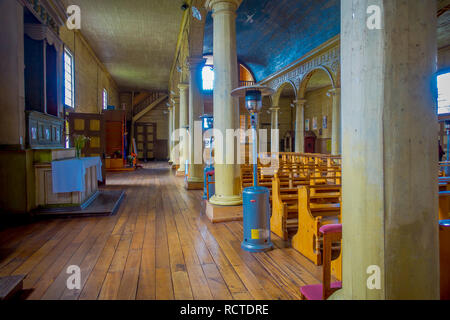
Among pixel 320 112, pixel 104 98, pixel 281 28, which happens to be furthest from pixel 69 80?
pixel 320 112

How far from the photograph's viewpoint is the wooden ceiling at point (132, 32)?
935 centimetres

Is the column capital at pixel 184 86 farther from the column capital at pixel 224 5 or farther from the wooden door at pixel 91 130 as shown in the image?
the column capital at pixel 224 5

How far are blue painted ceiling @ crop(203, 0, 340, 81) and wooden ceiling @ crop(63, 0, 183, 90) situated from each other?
2.24 meters

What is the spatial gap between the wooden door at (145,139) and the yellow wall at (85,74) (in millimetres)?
6173

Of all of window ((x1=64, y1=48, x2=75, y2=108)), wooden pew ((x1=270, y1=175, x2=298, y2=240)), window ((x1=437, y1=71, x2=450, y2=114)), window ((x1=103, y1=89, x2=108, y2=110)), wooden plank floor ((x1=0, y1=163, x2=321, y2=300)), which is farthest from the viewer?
window ((x1=103, y1=89, x2=108, y2=110))

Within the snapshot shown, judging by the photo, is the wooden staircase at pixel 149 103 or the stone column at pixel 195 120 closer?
the stone column at pixel 195 120

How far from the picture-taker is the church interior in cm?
144

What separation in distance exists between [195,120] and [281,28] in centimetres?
794

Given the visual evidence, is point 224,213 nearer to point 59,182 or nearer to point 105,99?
point 59,182

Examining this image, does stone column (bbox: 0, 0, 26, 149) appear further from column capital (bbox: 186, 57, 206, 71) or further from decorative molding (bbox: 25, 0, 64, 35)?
column capital (bbox: 186, 57, 206, 71)

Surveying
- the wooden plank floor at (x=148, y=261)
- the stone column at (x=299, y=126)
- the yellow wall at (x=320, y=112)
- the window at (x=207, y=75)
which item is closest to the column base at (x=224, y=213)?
the wooden plank floor at (x=148, y=261)

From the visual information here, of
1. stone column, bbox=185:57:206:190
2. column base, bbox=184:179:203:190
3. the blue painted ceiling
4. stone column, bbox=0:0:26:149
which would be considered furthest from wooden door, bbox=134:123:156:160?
Answer: stone column, bbox=0:0:26:149

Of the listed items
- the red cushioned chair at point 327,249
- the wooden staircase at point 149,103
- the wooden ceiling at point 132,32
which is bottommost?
the red cushioned chair at point 327,249

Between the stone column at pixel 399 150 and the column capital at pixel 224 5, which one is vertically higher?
the column capital at pixel 224 5
